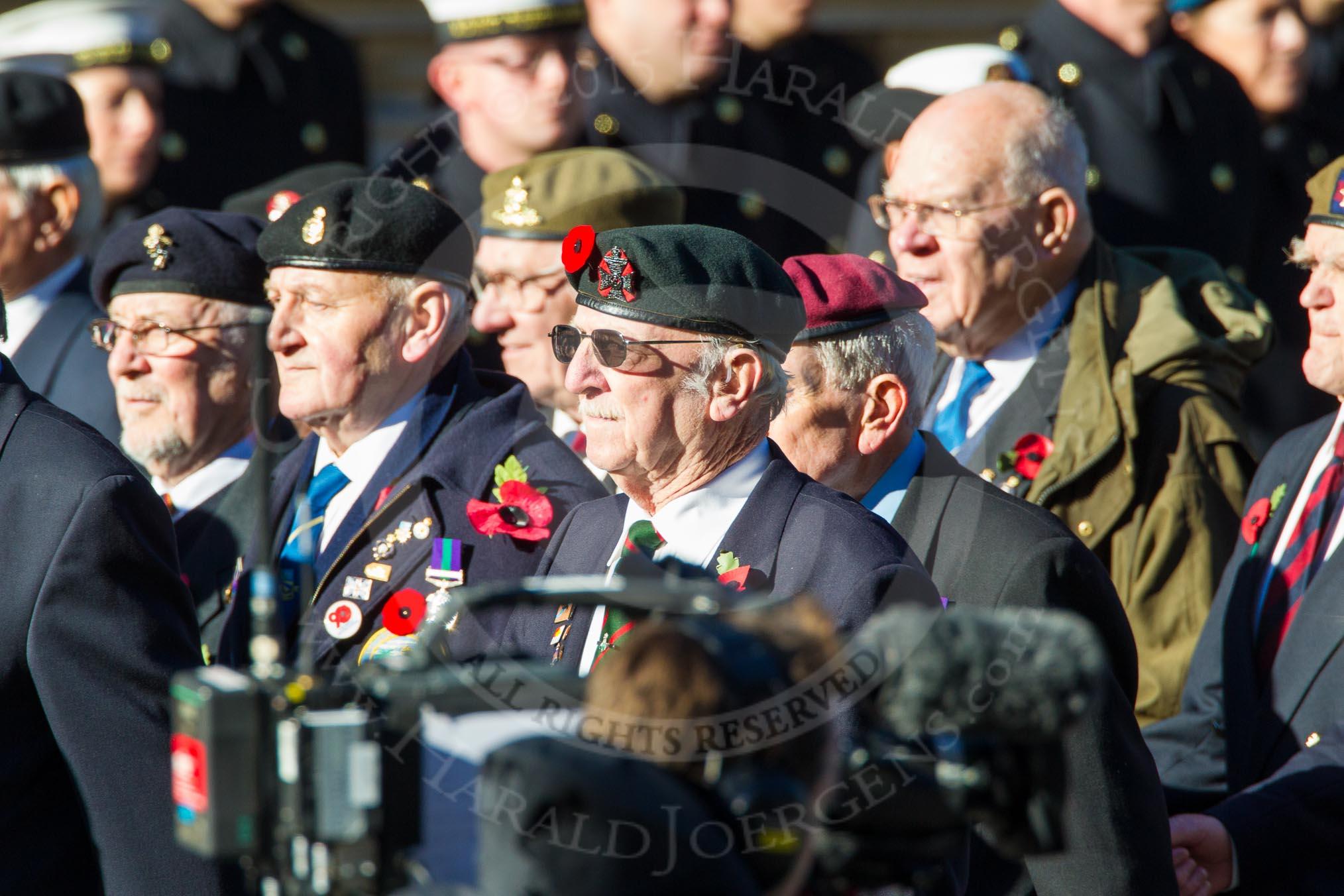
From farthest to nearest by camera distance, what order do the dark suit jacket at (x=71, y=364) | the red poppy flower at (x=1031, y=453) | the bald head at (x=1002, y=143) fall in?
the dark suit jacket at (x=71, y=364) < the bald head at (x=1002, y=143) < the red poppy flower at (x=1031, y=453)

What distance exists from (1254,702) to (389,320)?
2.21m

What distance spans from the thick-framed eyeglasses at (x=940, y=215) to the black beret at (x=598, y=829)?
10.5ft

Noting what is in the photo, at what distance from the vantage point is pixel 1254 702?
3.95 meters

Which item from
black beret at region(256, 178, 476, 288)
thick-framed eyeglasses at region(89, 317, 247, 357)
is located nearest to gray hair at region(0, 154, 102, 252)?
thick-framed eyeglasses at region(89, 317, 247, 357)

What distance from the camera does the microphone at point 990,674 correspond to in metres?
1.88

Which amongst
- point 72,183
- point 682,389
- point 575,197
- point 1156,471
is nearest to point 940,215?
point 1156,471

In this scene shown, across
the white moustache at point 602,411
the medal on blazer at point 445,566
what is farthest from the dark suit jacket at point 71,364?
the white moustache at point 602,411

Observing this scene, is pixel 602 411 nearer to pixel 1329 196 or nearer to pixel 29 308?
pixel 1329 196

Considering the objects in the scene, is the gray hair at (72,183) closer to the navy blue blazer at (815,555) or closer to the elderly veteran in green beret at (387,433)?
the elderly veteran in green beret at (387,433)

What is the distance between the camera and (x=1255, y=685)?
397 cm

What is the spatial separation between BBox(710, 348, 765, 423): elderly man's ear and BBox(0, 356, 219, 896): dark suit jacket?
1056mm

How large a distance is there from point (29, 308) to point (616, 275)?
2861mm

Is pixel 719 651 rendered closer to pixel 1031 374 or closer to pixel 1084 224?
pixel 1031 374

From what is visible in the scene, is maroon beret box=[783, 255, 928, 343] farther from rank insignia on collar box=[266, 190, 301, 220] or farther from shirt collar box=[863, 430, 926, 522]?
rank insignia on collar box=[266, 190, 301, 220]
